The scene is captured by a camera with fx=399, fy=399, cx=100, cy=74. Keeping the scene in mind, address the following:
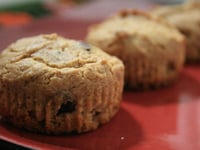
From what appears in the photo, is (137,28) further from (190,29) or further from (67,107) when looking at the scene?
(67,107)

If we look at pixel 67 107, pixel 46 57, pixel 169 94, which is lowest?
pixel 169 94

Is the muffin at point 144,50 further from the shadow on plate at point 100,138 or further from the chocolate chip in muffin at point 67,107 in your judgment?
the chocolate chip in muffin at point 67,107

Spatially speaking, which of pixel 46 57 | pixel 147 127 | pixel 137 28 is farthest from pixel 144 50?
pixel 46 57

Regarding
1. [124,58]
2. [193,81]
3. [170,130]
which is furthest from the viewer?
[193,81]

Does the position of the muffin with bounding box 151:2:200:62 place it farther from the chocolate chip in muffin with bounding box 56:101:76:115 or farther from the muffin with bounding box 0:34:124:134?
the chocolate chip in muffin with bounding box 56:101:76:115

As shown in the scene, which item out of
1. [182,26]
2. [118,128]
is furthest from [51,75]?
[182,26]

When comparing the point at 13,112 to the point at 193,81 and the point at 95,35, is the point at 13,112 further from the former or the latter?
the point at 193,81
